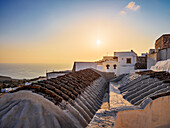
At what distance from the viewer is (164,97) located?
2895 millimetres

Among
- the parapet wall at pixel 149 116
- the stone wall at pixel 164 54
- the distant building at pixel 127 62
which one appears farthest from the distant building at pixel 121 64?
the parapet wall at pixel 149 116

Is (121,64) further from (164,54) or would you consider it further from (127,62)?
(164,54)

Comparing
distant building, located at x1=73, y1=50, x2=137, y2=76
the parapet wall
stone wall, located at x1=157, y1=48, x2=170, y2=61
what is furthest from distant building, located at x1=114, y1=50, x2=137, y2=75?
the parapet wall

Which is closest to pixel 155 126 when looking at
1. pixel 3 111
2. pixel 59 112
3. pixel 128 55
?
pixel 59 112

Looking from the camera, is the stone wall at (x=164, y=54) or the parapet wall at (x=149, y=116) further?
the stone wall at (x=164, y=54)

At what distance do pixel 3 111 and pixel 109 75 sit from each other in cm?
952

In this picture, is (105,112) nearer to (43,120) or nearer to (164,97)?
(43,120)

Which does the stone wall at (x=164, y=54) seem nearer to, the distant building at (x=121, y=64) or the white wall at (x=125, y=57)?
the distant building at (x=121, y=64)

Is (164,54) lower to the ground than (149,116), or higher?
higher

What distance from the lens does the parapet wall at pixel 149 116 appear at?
8.42 ft

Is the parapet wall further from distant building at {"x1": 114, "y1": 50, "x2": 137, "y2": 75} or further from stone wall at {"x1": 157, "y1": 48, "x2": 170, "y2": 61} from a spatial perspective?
distant building at {"x1": 114, "y1": 50, "x2": 137, "y2": 75}

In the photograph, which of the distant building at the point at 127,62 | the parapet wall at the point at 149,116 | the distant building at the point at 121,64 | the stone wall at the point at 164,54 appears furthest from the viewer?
the distant building at the point at 127,62

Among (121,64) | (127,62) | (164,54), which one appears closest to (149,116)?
(164,54)

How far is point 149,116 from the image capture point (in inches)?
108
